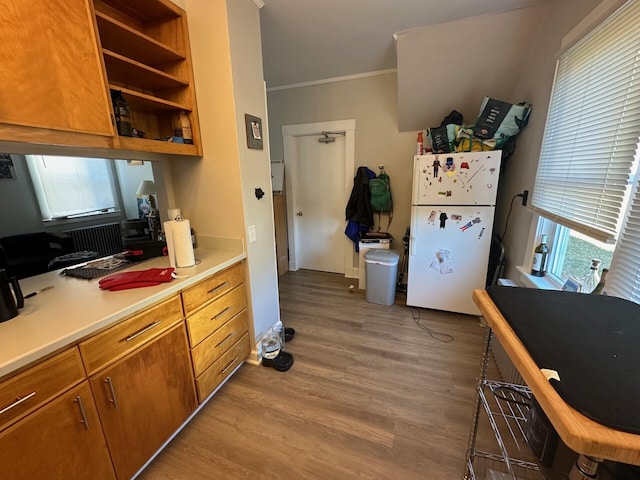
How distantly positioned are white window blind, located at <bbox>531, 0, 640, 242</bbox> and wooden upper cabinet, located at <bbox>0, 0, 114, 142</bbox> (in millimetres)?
2448

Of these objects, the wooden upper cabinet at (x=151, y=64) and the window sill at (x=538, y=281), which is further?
the window sill at (x=538, y=281)

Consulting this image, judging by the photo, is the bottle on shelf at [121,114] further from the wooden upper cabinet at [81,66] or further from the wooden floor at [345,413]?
the wooden floor at [345,413]

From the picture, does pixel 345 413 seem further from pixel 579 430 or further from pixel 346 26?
pixel 346 26

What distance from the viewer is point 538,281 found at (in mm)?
1834

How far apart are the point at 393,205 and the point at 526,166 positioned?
4.69 feet

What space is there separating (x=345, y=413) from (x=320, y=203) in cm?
268

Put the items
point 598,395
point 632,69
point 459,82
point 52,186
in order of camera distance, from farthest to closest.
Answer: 1. point 459,82
2. point 52,186
3. point 632,69
4. point 598,395

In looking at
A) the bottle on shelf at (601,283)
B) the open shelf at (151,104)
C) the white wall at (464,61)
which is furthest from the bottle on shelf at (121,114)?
the bottle on shelf at (601,283)

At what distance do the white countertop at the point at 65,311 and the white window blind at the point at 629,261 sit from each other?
2.04 m

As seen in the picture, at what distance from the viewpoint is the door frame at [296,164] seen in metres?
3.38

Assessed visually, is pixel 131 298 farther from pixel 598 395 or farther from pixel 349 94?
pixel 349 94

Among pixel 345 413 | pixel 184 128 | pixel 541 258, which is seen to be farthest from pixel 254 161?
pixel 541 258

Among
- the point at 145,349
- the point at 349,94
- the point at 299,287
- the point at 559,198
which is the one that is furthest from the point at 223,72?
the point at 299,287

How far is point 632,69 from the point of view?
3.88ft
